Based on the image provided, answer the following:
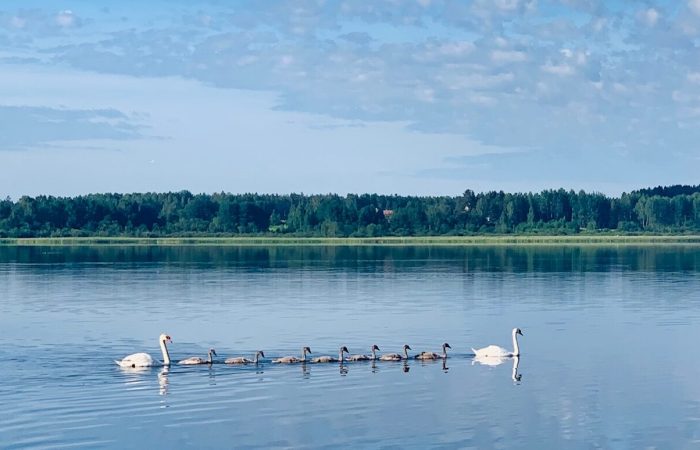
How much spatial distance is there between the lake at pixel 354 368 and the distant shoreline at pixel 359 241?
94.7 metres

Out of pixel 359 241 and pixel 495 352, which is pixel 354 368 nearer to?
pixel 495 352

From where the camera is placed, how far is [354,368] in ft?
112

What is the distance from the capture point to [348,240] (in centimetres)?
17800

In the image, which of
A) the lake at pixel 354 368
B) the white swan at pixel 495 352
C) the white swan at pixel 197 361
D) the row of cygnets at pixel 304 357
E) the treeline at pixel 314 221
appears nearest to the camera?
the lake at pixel 354 368

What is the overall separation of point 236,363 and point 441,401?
8.07 metres

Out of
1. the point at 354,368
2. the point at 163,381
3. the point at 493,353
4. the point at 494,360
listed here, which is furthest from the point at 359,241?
the point at 163,381

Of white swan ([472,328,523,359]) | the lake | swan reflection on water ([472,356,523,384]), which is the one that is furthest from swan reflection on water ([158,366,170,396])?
white swan ([472,328,523,359])

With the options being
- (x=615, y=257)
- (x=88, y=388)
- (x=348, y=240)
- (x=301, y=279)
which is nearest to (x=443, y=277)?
(x=301, y=279)

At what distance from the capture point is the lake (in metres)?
24.8

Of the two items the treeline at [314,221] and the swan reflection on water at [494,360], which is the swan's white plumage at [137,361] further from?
the treeline at [314,221]

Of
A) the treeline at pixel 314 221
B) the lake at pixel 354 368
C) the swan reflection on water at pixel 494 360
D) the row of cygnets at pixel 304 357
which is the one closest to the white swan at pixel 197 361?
the row of cygnets at pixel 304 357

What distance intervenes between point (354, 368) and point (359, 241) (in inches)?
5462

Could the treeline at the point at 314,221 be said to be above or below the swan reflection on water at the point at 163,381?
above

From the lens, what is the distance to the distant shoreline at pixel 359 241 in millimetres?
165500
